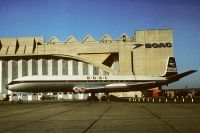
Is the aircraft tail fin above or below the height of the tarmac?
above

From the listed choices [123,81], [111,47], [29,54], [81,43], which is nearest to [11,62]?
[29,54]

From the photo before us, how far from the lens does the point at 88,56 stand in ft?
328

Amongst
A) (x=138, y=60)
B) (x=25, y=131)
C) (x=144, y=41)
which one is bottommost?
(x=25, y=131)

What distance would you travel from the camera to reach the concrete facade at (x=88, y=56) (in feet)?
321

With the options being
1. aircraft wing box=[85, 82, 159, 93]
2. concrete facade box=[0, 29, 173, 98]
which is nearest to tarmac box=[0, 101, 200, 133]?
aircraft wing box=[85, 82, 159, 93]

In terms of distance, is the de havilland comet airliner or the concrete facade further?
the concrete facade

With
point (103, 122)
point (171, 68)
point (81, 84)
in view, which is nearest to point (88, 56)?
point (171, 68)

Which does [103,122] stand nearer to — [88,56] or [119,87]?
[119,87]

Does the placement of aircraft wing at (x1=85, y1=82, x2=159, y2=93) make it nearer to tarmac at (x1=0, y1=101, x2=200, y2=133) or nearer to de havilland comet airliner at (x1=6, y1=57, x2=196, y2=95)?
de havilland comet airliner at (x1=6, y1=57, x2=196, y2=95)

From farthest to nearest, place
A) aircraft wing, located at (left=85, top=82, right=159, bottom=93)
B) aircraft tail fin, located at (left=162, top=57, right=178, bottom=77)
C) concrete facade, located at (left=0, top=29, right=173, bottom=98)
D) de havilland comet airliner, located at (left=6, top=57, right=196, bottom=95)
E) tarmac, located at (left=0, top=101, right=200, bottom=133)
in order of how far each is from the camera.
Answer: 1. concrete facade, located at (left=0, top=29, right=173, bottom=98)
2. aircraft tail fin, located at (left=162, top=57, right=178, bottom=77)
3. aircraft wing, located at (left=85, top=82, right=159, bottom=93)
4. de havilland comet airliner, located at (left=6, top=57, right=196, bottom=95)
5. tarmac, located at (left=0, top=101, right=200, bottom=133)

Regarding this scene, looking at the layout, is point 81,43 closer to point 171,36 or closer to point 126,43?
point 126,43

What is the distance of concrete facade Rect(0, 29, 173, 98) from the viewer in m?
97.8

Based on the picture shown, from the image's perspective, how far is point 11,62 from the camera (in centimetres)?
10231

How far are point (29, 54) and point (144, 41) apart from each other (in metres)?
37.8
